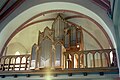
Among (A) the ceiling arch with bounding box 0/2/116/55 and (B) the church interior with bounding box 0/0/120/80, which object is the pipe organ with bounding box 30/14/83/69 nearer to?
(B) the church interior with bounding box 0/0/120/80

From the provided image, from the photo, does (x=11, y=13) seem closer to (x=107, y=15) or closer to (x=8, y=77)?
(x=8, y=77)

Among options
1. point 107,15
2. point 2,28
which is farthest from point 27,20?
point 107,15

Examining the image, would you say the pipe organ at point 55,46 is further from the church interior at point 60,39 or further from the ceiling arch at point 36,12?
the ceiling arch at point 36,12

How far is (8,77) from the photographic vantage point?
7.20m

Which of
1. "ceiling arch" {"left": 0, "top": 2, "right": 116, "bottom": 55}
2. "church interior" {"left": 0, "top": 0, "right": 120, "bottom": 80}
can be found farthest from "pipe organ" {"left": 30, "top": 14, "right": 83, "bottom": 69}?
"ceiling arch" {"left": 0, "top": 2, "right": 116, "bottom": 55}

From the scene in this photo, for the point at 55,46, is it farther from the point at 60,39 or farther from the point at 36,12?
the point at 36,12

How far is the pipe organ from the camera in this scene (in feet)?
23.0

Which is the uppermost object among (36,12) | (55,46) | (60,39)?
(36,12)

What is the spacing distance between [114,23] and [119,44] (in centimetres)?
84

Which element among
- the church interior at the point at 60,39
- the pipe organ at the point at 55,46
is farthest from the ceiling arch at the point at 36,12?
the pipe organ at the point at 55,46

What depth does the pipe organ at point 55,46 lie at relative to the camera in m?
7.01

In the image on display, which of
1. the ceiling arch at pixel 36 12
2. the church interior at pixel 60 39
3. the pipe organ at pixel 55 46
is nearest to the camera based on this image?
the church interior at pixel 60 39

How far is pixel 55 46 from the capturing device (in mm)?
7320

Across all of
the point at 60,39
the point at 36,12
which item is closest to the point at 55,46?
the point at 60,39
